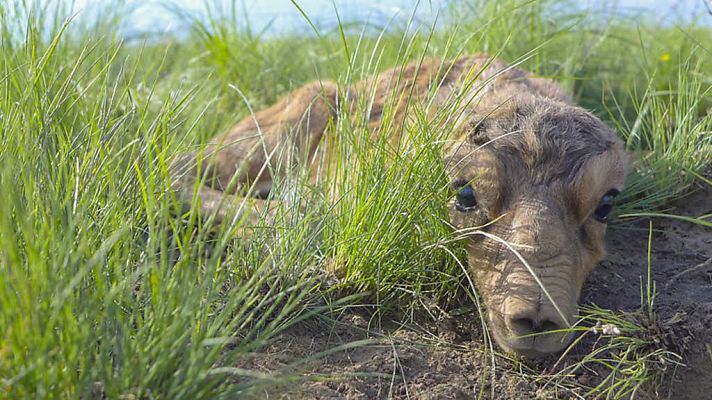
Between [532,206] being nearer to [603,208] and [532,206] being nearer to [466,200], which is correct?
[466,200]

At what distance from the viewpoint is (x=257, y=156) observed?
195 inches

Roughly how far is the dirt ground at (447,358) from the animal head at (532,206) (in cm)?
16

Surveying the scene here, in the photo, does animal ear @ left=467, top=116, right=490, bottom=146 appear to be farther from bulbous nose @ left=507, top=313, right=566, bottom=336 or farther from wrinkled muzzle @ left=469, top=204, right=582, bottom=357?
bulbous nose @ left=507, top=313, right=566, bottom=336

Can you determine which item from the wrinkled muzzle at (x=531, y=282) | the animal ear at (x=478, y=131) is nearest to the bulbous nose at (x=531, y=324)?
the wrinkled muzzle at (x=531, y=282)

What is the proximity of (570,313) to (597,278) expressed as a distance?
32.5 inches

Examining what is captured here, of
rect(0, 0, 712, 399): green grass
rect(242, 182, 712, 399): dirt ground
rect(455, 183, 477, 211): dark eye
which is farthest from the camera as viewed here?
rect(455, 183, 477, 211): dark eye

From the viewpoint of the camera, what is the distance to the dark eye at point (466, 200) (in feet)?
10.1

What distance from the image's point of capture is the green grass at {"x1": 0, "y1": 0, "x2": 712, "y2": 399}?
1819mm

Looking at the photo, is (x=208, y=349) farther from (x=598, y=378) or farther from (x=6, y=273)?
(x=598, y=378)

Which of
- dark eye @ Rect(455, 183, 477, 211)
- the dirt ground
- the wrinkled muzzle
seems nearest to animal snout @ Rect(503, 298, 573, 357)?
the wrinkled muzzle

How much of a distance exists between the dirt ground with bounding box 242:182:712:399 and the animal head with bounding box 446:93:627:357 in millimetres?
157

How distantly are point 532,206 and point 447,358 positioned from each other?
0.70 metres

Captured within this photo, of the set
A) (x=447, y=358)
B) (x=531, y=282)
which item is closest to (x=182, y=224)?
(x=447, y=358)

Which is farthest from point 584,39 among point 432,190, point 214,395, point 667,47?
point 214,395
